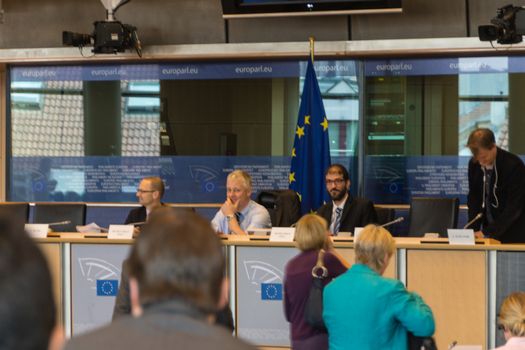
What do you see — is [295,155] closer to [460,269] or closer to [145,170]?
[145,170]

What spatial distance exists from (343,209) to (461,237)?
4.06 ft

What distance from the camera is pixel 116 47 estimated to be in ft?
27.1

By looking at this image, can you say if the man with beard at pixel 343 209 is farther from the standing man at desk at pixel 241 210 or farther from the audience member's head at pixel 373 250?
the audience member's head at pixel 373 250

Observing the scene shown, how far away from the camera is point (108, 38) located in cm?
811

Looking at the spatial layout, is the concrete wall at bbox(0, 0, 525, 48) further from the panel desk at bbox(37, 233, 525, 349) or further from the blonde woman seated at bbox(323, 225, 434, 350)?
the blonde woman seated at bbox(323, 225, 434, 350)

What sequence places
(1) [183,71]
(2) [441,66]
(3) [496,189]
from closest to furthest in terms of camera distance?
(3) [496,189]
(2) [441,66]
(1) [183,71]

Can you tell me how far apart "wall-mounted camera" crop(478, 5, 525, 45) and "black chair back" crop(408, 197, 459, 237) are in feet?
4.45

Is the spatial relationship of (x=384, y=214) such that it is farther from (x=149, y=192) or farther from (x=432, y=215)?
(x=149, y=192)

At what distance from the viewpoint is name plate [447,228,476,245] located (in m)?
5.58

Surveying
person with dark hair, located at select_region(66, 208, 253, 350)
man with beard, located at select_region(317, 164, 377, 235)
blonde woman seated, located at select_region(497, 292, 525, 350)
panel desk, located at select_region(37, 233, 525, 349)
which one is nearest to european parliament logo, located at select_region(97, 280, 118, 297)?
panel desk, located at select_region(37, 233, 525, 349)

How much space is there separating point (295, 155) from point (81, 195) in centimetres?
236

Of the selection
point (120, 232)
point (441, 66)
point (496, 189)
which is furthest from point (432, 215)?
point (120, 232)

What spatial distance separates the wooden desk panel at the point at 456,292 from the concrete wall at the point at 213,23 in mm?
3246

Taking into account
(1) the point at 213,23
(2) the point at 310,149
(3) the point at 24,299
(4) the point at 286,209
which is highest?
(1) the point at 213,23
